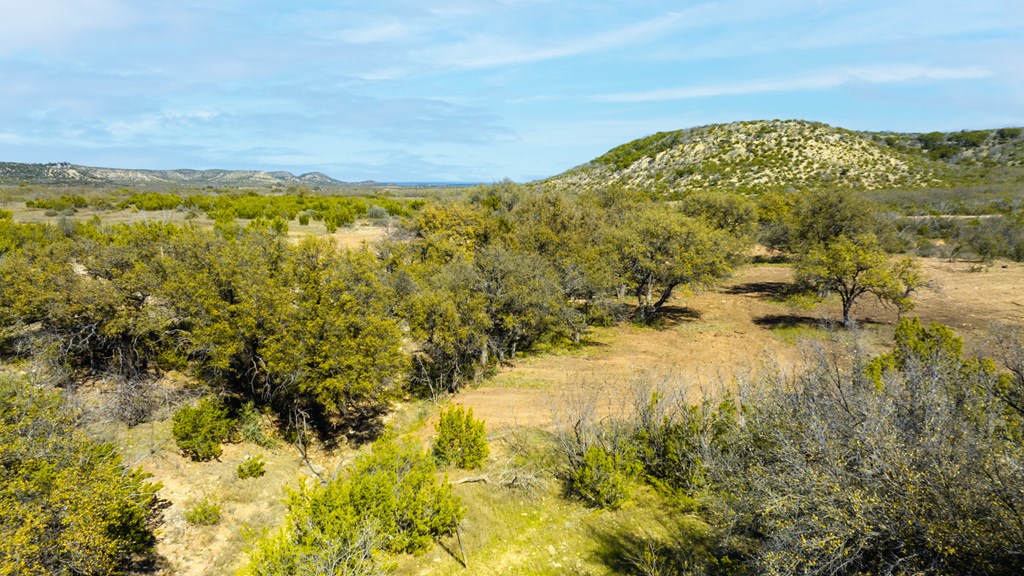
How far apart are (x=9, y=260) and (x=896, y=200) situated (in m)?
74.2

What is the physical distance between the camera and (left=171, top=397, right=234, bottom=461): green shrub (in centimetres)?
1306

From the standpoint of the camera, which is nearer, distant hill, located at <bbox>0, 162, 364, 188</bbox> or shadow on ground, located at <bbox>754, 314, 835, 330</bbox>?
shadow on ground, located at <bbox>754, 314, 835, 330</bbox>

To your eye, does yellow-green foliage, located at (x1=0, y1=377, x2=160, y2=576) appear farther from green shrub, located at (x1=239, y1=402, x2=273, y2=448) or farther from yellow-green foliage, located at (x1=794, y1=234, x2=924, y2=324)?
yellow-green foliage, located at (x1=794, y1=234, x2=924, y2=324)

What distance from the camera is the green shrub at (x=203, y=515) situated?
420 inches

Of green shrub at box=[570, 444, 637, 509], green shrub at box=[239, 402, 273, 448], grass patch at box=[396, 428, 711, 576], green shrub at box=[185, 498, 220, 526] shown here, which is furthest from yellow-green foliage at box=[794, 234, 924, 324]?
green shrub at box=[185, 498, 220, 526]

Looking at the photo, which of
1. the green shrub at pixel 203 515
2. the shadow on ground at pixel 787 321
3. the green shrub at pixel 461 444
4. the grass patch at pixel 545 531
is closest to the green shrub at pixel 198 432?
the green shrub at pixel 203 515

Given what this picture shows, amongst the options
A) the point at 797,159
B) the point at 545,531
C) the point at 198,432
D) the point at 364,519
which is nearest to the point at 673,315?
the point at 545,531

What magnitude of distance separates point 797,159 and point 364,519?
3236 inches

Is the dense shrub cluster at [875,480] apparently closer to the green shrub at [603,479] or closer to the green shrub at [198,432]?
the green shrub at [603,479]

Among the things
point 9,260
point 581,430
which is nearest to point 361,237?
point 9,260

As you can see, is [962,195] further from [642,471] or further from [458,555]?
[458,555]

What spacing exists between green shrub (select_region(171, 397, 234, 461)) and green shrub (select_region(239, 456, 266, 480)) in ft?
3.99

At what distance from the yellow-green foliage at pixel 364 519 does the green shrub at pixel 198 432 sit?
13.8 ft

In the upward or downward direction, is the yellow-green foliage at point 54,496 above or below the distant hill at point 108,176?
below
